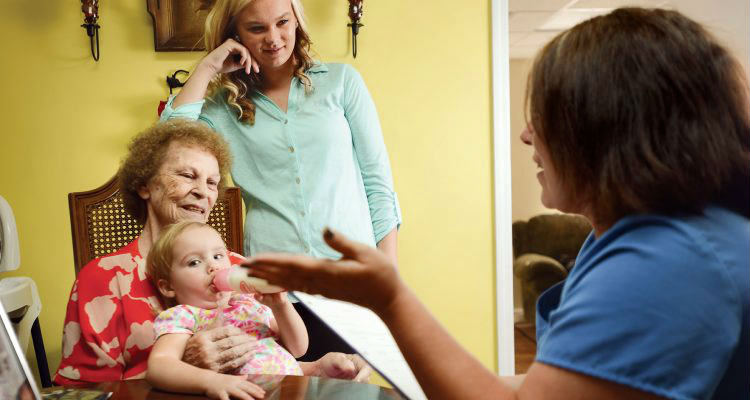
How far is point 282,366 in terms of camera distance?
1.05m

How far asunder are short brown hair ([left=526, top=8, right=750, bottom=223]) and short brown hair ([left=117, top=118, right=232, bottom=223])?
79 cm

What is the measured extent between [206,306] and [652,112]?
0.78 meters

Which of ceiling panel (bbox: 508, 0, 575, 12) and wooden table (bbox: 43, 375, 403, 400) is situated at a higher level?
ceiling panel (bbox: 508, 0, 575, 12)

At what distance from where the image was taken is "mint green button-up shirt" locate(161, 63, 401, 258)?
4.71 ft

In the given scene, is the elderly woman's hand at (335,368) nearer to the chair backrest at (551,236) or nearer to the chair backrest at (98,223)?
the chair backrest at (98,223)

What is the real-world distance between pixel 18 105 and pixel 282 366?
1.59m

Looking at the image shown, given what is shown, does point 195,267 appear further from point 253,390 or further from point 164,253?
point 253,390

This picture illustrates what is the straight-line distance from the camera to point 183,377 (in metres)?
0.92

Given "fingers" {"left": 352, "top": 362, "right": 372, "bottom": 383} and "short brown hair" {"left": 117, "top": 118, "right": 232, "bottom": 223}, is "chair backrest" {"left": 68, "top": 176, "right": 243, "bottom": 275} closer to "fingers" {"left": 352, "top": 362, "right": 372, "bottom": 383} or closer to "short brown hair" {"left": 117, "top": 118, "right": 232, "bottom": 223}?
"short brown hair" {"left": 117, "top": 118, "right": 232, "bottom": 223}

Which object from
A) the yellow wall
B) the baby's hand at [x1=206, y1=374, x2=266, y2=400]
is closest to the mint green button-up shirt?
the baby's hand at [x1=206, y1=374, x2=266, y2=400]

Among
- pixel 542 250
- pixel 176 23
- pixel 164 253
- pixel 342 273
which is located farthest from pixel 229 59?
pixel 542 250

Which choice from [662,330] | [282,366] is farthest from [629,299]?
Answer: [282,366]

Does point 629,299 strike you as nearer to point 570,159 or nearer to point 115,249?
point 570,159

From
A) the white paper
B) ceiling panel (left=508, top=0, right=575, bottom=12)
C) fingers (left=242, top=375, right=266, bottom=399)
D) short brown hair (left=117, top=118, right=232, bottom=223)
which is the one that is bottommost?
fingers (left=242, top=375, right=266, bottom=399)
